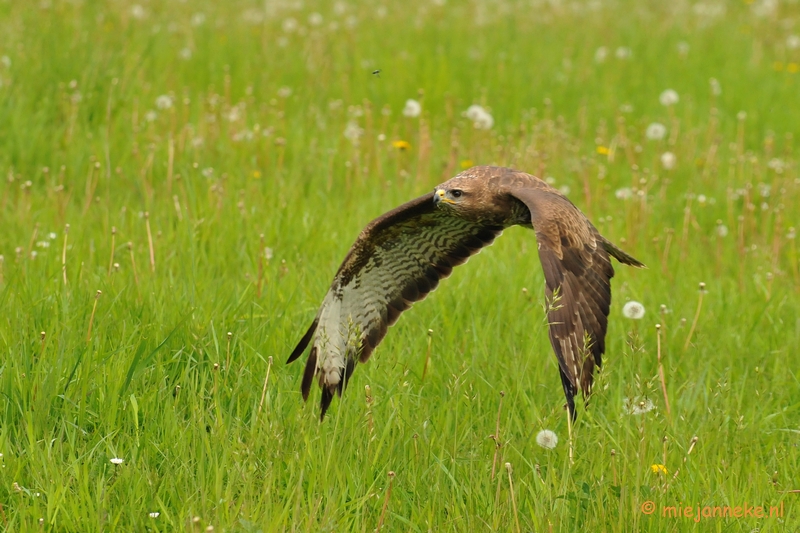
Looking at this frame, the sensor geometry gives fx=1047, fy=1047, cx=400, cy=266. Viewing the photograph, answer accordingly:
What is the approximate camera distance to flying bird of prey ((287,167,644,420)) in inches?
168

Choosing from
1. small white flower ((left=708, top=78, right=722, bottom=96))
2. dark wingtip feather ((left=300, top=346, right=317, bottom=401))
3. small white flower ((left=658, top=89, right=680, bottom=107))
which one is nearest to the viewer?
dark wingtip feather ((left=300, top=346, right=317, bottom=401))

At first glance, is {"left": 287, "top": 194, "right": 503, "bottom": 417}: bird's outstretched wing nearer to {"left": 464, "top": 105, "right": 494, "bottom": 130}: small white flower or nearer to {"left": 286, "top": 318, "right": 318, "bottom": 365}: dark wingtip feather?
{"left": 286, "top": 318, "right": 318, "bottom": 365}: dark wingtip feather

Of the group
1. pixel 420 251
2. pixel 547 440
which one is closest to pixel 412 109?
pixel 420 251

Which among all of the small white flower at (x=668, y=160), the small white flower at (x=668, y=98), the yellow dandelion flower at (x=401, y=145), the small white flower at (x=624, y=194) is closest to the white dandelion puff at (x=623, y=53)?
the small white flower at (x=668, y=98)

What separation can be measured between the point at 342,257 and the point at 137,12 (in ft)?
17.0

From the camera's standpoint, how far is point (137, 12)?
1038 cm

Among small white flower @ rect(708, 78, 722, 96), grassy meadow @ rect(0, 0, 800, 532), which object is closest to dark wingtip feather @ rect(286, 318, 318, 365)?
grassy meadow @ rect(0, 0, 800, 532)

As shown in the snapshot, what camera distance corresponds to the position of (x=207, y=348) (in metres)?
4.84

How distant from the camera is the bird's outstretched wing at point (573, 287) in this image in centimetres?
375

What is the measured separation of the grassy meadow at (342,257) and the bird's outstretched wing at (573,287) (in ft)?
0.48

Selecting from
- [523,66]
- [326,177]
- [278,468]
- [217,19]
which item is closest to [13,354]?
[278,468]

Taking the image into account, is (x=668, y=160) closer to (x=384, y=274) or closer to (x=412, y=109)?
(x=412, y=109)

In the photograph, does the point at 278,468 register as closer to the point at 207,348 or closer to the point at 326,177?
the point at 207,348

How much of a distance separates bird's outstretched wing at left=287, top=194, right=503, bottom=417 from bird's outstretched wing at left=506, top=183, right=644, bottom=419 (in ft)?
2.87
